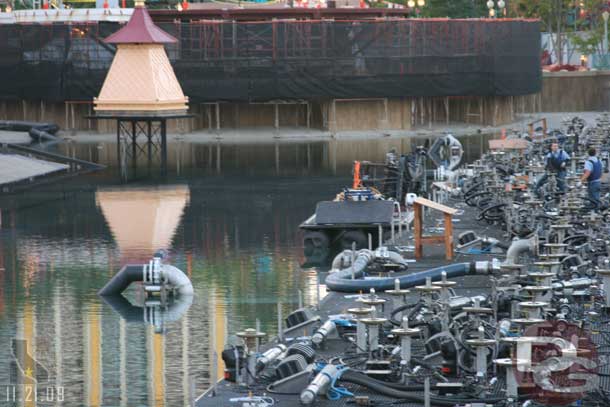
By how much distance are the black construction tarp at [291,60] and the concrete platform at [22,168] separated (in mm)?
19271

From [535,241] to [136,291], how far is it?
8.04 meters

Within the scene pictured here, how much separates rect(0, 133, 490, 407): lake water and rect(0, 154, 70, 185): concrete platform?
1590 mm

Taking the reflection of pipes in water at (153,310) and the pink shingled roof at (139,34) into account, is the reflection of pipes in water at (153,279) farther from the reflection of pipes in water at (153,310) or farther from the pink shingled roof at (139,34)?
the pink shingled roof at (139,34)

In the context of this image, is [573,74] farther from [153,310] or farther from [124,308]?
[153,310]

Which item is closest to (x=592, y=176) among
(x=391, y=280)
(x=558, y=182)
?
(x=558, y=182)

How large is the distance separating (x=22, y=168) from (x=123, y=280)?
29.1 metres

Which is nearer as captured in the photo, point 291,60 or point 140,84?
point 140,84

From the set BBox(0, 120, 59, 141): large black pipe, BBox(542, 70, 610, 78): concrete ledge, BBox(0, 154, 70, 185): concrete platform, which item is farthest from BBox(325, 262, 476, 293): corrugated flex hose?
BBox(542, 70, 610, 78): concrete ledge

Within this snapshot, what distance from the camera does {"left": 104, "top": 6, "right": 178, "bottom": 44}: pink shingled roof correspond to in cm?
6938

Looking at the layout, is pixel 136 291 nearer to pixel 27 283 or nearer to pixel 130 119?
pixel 27 283

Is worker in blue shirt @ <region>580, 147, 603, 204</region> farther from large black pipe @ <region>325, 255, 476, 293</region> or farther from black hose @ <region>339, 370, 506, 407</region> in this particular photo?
black hose @ <region>339, 370, 506, 407</region>

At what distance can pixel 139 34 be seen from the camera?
6981 cm

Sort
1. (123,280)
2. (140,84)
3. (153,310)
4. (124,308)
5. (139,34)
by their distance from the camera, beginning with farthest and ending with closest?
(139,34), (140,84), (123,280), (124,308), (153,310)

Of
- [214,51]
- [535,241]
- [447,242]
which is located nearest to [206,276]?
[447,242]
